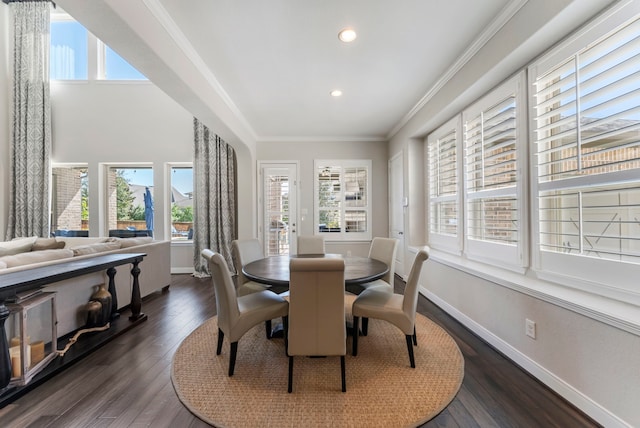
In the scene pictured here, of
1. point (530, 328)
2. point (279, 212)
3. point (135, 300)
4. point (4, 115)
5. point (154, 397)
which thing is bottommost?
point (154, 397)

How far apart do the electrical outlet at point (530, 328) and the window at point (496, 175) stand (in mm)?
449

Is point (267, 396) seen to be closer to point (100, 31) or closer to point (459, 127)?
point (100, 31)

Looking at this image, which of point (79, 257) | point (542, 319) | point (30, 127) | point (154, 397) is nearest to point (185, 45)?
point (79, 257)

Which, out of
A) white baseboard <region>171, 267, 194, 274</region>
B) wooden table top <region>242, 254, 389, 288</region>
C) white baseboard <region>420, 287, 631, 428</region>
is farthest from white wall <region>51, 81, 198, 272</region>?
white baseboard <region>420, 287, 631, 428</region>

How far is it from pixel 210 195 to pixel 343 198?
98.2 inches

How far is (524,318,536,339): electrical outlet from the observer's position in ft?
6.07

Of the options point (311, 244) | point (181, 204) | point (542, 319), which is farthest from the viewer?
point (181, 204)

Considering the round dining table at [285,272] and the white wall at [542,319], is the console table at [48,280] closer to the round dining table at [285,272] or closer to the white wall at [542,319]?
the round dining table at [285,272]

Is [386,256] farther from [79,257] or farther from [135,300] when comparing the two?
[79,257]

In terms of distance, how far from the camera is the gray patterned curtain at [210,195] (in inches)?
193

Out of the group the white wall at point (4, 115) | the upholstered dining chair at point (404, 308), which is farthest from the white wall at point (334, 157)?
the white wall at point (4, 115)

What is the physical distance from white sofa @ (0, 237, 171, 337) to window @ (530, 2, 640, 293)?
3906mm

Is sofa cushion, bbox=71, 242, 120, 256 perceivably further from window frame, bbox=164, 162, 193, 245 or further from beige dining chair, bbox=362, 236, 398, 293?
beige dining chair, bbox=362, 236, 398, 293

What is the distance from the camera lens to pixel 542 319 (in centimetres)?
179
